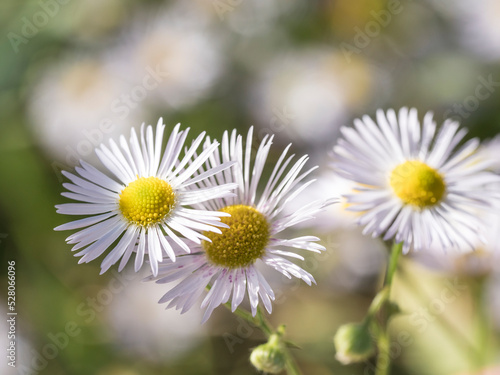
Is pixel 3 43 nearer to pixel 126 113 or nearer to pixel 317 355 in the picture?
pixel 126 113

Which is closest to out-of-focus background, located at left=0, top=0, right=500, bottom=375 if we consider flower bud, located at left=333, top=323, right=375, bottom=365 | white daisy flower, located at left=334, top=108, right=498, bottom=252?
white daisy flower, located at left=334, top=108, right=498, bottom=252

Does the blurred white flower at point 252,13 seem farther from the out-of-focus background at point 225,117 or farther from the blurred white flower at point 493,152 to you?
the blurred white flower at point 493,152

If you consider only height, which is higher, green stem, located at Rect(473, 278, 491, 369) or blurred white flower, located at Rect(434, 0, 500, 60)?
blurred white flower, located at Rect(434, 0, 500, 60)

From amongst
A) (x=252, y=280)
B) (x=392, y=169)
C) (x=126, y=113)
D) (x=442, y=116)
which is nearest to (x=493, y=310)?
(x=392, y=169)

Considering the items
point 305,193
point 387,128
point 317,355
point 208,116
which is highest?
point 208,116

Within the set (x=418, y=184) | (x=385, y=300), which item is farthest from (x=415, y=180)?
(x=385, y=300)

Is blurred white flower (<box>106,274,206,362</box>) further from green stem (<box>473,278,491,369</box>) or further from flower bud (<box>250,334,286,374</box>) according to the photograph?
flower bud (<box>250,334,286,374</box>)

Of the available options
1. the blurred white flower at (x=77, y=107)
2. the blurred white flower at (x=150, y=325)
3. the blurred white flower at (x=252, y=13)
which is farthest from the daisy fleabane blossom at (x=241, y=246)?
the blurred white flower at (x=252, y=13)
